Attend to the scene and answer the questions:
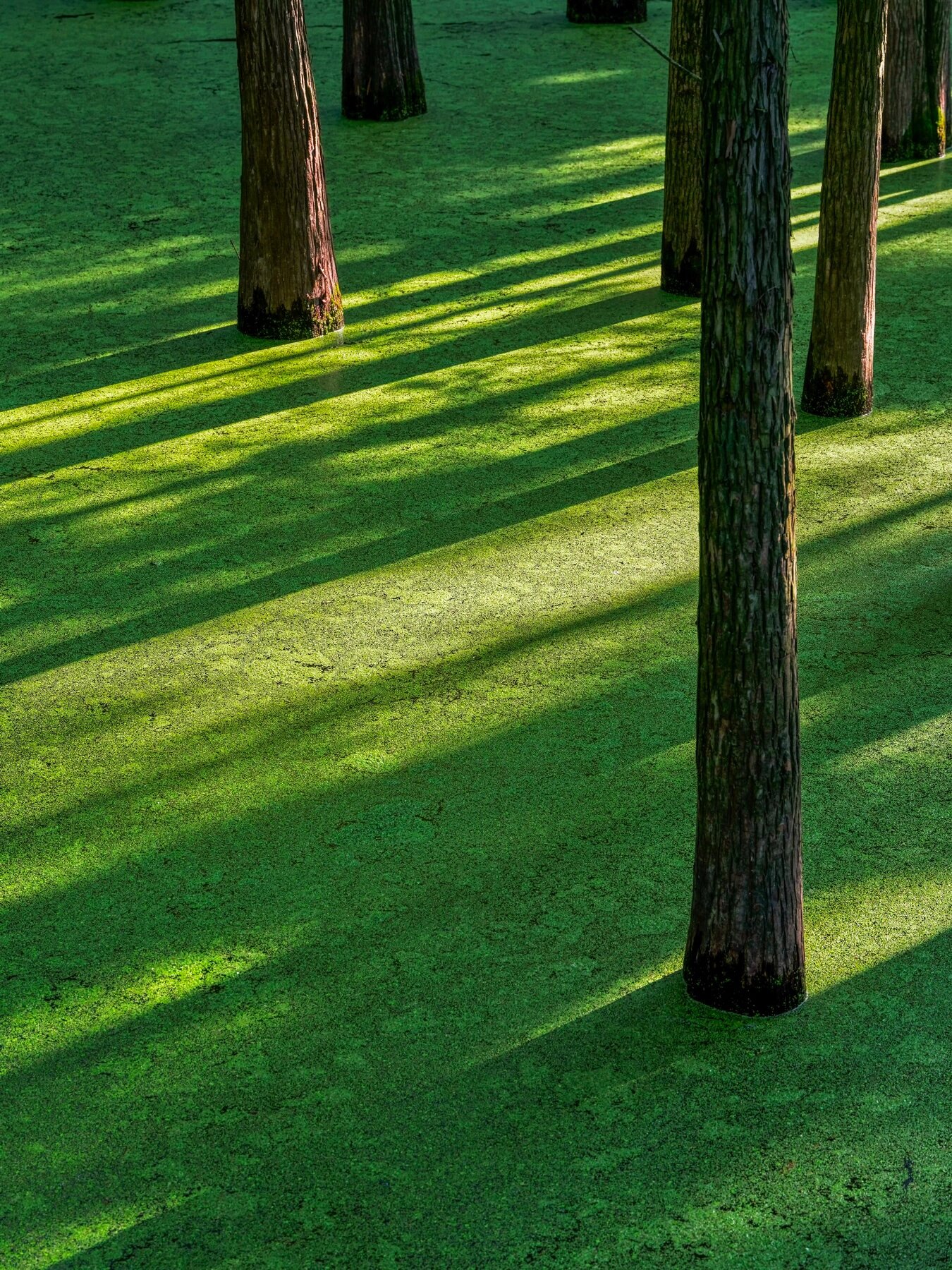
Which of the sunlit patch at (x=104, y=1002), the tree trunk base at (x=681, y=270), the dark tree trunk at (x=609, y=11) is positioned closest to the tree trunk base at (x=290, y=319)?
the tree trunk base at (x=681, y=270)

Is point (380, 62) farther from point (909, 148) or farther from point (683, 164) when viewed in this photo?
point (683, 164)

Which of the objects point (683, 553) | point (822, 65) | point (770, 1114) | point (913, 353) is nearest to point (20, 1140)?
point (770, 1114)

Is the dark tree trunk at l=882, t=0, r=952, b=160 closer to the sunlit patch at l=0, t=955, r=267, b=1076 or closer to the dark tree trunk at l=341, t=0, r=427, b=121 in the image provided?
the dark tree trunk at l=341, t=0, r=427, b=121

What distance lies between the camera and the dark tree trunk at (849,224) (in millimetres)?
5332

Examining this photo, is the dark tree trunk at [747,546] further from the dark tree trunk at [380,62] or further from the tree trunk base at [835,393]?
the dark tree trunk at [380,62]

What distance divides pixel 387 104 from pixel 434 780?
7.08 m

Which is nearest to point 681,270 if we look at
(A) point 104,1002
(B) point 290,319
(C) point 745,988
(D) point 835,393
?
(D) point 835,393

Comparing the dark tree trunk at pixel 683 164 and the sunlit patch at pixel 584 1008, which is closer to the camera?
the sunlit patch at pixel 584 1008

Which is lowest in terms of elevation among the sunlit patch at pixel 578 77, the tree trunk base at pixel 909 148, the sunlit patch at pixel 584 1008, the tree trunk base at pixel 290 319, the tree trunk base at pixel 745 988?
the sunlit patch at pixel 584 1008

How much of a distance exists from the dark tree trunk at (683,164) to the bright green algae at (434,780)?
0.24 metres

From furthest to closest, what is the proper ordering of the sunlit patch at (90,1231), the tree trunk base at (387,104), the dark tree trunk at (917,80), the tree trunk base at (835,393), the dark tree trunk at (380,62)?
1. the tree trunk base at (387,104)
2. the dark tree trunk at (380,62)
3. the dark tree trunk at (917,80)
4. the tree trunk base at (835,393)
5. the sunlit patch at (90,1231)

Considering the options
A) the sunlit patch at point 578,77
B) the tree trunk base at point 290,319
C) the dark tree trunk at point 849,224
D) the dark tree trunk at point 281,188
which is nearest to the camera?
the dark tree trunk at point 849,224

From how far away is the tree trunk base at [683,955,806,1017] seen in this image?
3.11 m

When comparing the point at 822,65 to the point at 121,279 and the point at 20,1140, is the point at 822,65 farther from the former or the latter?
the point at 20,1140
